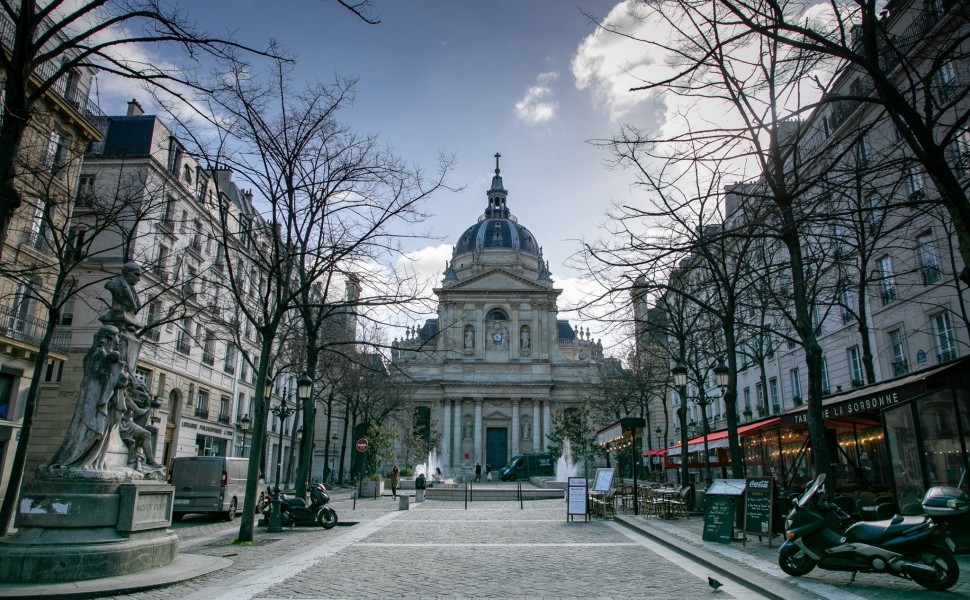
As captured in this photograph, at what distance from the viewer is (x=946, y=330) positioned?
20.0 metres

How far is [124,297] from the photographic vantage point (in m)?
9.67

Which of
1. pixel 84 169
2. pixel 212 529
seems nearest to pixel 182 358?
pixel 84 169

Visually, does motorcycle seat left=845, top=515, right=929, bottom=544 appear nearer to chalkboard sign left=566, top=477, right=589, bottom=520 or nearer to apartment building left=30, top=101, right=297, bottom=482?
chalkboard sign left=566, top=477, right=589, bottom=520

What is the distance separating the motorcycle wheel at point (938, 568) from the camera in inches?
291

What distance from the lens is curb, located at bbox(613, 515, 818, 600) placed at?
764 centimetres

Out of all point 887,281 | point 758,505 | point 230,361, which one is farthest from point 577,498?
point 230,361

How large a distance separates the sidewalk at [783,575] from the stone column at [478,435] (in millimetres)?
50083

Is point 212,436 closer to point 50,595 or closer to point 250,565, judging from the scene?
point 250,565

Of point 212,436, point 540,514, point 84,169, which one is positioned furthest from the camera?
point 212,436

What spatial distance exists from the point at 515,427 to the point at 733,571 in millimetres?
55217

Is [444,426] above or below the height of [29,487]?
above

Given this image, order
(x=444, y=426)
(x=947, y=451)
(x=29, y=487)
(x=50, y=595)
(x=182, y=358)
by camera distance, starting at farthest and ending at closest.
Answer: (x=444, y=426)
(x=182, y=358)
(x=947, y=451)
(x=29, y=487)
(x=50, y=595)

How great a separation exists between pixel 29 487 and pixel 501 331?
59102mm

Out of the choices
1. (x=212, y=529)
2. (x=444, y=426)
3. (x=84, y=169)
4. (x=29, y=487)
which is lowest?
(x=212, y=529)
